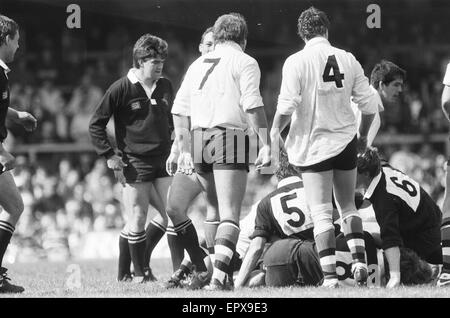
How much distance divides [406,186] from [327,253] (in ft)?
4.24

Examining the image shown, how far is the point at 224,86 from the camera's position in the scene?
24.8 feet

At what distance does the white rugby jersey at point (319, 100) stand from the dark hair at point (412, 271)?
124cm

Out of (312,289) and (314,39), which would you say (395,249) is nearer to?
(312,289)

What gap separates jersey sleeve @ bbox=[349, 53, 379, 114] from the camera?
769cm

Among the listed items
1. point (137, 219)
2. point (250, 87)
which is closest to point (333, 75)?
point (250, 87)

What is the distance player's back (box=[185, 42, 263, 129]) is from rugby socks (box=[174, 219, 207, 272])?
107 cm

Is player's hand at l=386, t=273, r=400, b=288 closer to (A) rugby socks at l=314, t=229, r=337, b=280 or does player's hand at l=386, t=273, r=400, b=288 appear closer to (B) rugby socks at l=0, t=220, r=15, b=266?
(A) rugby socks at l=314, t=229, r=337, b=280

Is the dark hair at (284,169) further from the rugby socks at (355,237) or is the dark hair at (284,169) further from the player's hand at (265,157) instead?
the player's hand at (265,157)

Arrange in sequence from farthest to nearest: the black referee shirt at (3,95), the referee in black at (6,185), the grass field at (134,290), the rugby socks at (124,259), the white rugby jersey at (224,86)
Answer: the rugby socks at (124,259) → the referee in black at (6,185) → the black referee shirt at (3,95) → the white rugby jersey at (224,86) → the grass field at (134,290)

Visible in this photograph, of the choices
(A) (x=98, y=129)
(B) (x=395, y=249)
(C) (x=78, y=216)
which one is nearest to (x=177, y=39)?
(C) (x=78, y=216)

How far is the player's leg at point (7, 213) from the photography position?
779 cm

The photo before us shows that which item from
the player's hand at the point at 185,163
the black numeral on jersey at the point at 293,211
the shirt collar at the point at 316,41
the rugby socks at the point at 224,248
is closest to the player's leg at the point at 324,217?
the rugby socks at the point at 224,248

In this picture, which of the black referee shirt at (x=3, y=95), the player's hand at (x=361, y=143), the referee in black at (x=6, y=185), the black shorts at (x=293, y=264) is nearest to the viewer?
the black referee shirt at (x=3, y=95)

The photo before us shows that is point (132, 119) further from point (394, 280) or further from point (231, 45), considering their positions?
point (394, 280)
